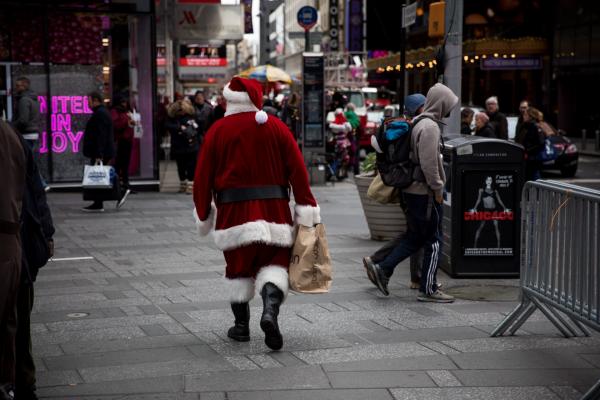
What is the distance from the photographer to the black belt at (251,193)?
20.3 feet

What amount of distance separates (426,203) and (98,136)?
25.5 ft

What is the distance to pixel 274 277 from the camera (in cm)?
614

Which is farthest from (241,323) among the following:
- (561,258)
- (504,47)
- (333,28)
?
(333,28)

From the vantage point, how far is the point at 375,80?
58000 millimetres

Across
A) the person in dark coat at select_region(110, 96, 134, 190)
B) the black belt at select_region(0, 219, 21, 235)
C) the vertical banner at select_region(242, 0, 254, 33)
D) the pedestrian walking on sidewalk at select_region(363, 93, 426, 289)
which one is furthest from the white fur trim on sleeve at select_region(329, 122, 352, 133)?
the vertical banner at select_region(242, 0, 254, 33)

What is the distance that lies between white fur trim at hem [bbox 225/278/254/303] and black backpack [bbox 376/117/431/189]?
6.63ft

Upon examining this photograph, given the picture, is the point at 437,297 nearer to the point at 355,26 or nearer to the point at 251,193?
the point at 251,193

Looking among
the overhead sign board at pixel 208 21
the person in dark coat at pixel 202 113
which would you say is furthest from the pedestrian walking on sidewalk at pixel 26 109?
the overhead sign board at pixel 208 21

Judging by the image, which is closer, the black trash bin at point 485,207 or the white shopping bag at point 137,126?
the black trash bin at point 485,207

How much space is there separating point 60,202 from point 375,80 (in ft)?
144

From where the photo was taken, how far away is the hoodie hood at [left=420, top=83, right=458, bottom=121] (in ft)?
26.0

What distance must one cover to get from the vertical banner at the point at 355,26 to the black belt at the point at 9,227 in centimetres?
5325

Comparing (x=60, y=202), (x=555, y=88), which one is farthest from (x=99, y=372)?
(x=555, y=88)

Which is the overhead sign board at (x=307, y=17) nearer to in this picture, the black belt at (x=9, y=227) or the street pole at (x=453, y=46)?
the street pole at (x=453, y=46)
